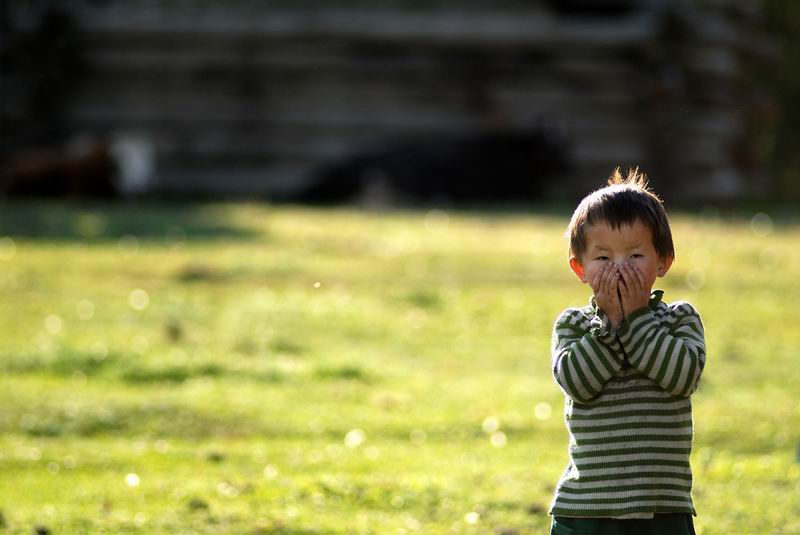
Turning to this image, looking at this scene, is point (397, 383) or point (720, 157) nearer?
point (397, 383)

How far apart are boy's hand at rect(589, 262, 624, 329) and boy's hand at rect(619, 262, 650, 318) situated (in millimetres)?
13

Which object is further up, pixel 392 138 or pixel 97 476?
pixel 392 138

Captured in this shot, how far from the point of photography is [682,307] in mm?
3654

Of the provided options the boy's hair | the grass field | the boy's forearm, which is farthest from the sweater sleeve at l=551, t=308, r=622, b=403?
the grass field

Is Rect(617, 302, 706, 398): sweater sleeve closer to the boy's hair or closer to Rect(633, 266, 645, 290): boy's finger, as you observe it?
Rect(633, 266, 645, 290): boy's finger

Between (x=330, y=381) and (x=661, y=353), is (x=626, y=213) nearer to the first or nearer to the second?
(x=661, y=353)

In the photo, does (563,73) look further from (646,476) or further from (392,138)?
(646,476)

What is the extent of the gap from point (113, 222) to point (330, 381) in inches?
322

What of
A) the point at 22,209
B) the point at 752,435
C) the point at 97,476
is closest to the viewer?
the point at 97,476

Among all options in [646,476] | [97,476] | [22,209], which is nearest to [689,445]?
[646,476]

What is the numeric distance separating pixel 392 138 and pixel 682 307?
17.3 meters

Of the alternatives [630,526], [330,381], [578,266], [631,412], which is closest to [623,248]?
[578,266]

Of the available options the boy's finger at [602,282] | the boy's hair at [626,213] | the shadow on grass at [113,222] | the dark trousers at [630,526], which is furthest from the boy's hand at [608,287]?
the shadow on grass at [113,222]

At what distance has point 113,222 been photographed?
1548cm
